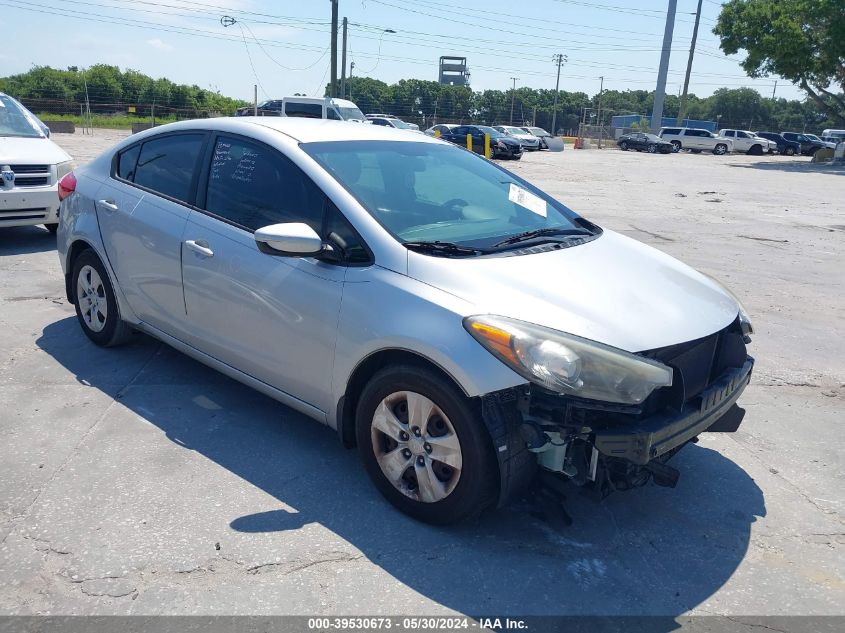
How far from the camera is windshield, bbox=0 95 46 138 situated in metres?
9.11

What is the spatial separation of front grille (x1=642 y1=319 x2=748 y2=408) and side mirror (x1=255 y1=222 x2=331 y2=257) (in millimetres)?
1514

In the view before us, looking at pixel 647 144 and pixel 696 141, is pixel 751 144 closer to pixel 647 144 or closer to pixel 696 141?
pixel 696 141

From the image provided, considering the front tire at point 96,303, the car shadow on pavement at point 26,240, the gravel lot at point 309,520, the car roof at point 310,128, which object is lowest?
the car shadow on pavement at point 26,240

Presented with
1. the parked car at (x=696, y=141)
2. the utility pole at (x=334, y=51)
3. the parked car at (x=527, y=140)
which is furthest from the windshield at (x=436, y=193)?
the parked car at (x=696, y=141)

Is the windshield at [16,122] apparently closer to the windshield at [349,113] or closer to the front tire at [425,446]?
the front tire at [425,446]

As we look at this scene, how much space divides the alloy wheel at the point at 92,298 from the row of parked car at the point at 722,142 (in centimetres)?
4943

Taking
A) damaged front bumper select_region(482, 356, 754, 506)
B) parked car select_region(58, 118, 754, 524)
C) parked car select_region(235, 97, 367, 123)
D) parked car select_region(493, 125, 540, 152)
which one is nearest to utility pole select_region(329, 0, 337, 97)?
parked car select_region(235, 97, 367, 123)

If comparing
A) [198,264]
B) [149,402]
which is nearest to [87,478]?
[149,402]

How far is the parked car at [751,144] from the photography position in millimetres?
51219

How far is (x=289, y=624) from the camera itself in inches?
101

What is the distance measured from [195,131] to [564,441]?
9.70 feet

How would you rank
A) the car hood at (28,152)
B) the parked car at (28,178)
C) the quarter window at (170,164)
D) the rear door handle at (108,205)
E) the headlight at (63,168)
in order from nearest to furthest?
the quarter window at (170,164), the rear door handle at (108,205), the parked car at (28,178), the car hood at (28,152), the headlight at (63,168)

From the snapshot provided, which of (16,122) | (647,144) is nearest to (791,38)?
(647,144)

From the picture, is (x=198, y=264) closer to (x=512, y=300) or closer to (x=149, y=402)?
(x=149, y=402)
